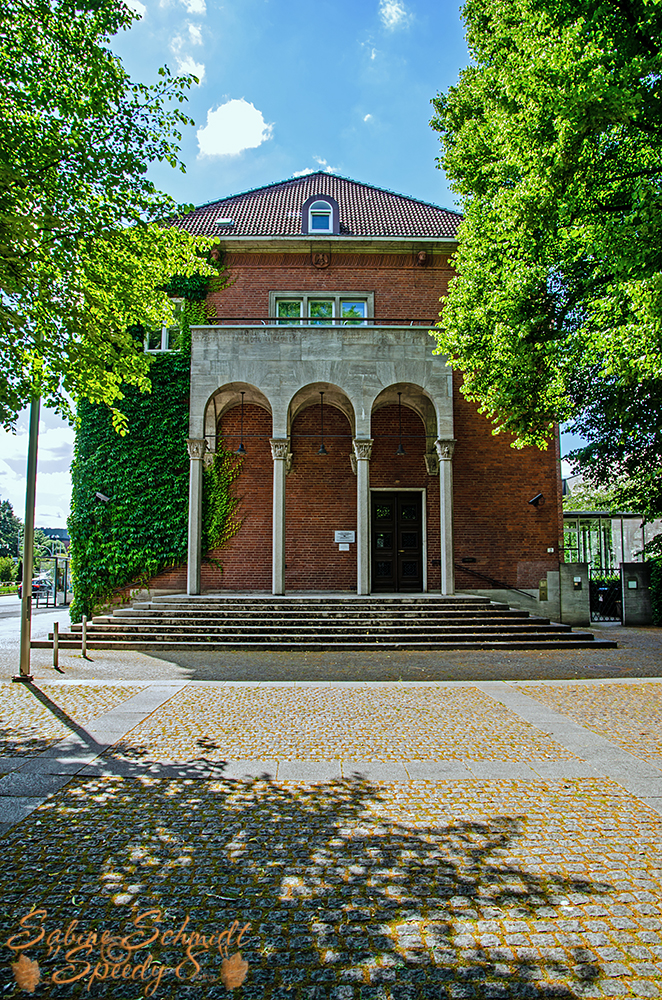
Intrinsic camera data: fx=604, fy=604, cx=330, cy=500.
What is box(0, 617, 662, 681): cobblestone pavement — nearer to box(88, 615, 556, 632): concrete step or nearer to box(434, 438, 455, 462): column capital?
box(88, 615, 556, 632): concrete step

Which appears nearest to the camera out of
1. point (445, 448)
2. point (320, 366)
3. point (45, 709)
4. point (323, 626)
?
point (45, 709)

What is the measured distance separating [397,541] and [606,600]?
7.01m

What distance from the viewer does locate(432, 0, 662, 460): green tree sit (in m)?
8.81

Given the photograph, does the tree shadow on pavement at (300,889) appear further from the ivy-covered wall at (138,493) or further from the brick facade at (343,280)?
the brick facade at (343,280)

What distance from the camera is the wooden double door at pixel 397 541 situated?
62.0 feet

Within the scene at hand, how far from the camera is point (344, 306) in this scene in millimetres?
19656

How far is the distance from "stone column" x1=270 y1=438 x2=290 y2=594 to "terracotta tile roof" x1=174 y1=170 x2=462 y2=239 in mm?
7896

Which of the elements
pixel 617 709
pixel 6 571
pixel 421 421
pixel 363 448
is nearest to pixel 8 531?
pixel 6 571

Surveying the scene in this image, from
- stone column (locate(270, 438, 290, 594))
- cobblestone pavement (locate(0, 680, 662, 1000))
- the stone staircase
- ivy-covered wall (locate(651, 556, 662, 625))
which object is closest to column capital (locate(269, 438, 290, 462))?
stone column (locate(270, 438, 290, 594))

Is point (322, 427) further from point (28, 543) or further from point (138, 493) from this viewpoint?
point (28, 543)

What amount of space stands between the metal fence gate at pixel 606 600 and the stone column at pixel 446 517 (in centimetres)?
653

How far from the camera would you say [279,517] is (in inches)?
613

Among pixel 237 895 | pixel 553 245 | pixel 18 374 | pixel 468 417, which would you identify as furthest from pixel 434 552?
pixel 237 895

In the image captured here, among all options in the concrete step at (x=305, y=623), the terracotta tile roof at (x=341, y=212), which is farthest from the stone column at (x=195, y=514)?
the terracotta tile roof at (x=341, y=212)
